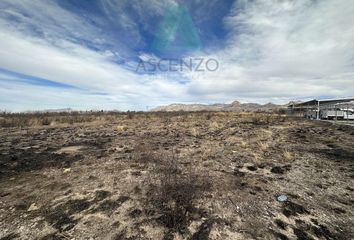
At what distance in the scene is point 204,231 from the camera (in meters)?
3.53

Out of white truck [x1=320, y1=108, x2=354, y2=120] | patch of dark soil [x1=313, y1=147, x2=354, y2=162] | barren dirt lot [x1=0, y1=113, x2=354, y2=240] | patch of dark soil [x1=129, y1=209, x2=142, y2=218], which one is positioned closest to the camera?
barren dirt lot [x1=0, y1=113, x2=354, y2=240]

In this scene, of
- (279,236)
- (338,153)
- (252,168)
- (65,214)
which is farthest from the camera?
(338,153)

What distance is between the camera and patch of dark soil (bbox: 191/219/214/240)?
133 inches

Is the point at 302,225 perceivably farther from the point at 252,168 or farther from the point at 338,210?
the point at 252,168

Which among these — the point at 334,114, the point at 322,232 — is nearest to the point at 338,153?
the point at 322,232

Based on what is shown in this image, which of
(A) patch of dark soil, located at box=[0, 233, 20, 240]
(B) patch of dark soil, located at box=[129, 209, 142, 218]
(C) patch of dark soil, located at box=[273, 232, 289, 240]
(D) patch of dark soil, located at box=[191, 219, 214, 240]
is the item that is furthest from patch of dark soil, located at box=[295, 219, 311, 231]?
(A) patch of dark soil, located at box=[0, 233, 20, 240]

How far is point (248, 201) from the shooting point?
15.2 ft

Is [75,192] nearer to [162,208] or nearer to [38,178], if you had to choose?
[38,178]

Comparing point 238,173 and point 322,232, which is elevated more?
point 238,173

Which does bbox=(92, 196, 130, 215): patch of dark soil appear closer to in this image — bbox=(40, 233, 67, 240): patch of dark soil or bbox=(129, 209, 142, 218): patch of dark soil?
bbox=(129, 209, 142, 218): patch of dark soil

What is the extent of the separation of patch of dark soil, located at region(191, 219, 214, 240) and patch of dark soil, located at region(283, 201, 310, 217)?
Answer: 171cm

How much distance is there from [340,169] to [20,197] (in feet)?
31.4

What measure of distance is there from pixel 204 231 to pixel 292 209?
221cm

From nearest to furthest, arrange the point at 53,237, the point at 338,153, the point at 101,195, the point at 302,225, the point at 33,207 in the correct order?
the point at 53,237
the point at 302,225
the point at 33,207
the point at 101,195
the point at 338,153
